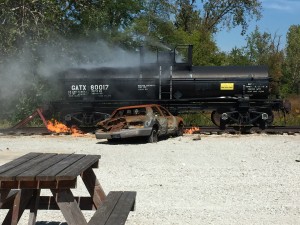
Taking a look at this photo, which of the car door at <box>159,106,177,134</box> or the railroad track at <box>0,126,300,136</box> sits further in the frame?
the railroad track at <box>0,126,300,136</box>

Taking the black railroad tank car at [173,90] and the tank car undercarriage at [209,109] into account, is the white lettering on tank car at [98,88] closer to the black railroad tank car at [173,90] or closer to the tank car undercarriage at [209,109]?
the black railroad tank car at [173,90]

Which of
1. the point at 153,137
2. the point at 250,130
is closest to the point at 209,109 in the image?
the point at 250,130

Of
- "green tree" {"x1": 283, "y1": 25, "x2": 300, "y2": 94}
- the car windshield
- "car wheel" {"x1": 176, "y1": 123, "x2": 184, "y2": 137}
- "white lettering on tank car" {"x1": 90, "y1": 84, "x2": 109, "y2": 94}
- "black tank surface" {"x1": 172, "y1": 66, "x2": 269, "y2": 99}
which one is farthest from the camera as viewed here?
"green tree" {"x1": 283, "y1": 25, "x2": 300, "y2": 94}

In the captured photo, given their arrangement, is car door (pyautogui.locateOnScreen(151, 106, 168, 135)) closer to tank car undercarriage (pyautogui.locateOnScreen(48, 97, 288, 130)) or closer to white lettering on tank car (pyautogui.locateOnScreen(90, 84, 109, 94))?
tank car undercarriage (pyautogui.locateOnScreen(48, 97, 288, 130))

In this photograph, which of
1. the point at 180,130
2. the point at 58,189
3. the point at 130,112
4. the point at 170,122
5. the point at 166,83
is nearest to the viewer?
the point at 58,189

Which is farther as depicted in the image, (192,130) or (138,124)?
(192,130)

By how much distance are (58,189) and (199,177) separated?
5.04m

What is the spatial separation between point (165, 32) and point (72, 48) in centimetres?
1333

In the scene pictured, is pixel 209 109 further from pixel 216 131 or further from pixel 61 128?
pixel 61 128

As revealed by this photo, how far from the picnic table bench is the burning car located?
9.73 meters

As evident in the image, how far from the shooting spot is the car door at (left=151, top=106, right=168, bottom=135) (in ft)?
53.4

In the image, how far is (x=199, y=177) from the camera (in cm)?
892

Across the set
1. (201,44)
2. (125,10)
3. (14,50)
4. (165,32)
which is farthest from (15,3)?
(201,44)

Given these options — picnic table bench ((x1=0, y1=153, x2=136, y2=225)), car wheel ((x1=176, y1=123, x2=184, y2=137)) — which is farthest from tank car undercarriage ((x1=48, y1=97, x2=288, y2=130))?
picnic table bench ((x1=0, y1=153, x2=136, y2=225))
